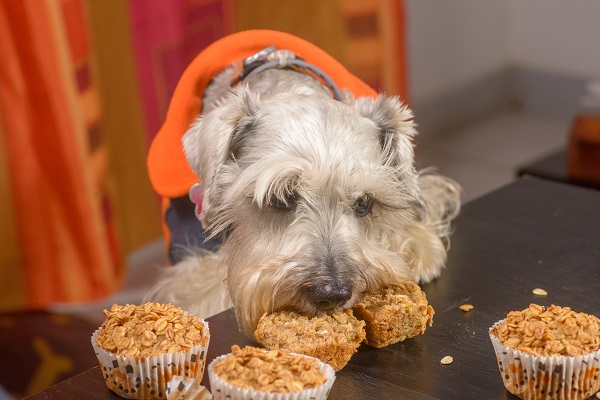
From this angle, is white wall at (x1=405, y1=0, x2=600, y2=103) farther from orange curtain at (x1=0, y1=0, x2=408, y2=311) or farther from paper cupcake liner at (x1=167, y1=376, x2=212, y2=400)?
paper cupcake liner at (x1=167, y1=376, x2=212, y2=400)

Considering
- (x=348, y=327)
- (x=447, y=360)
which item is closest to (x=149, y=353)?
(x=348, y=327)

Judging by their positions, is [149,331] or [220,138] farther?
[220,138]

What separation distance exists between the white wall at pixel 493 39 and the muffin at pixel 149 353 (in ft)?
12.8

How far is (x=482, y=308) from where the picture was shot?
Answer: 1.83 meters

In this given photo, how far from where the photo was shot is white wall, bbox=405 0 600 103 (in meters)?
5.35

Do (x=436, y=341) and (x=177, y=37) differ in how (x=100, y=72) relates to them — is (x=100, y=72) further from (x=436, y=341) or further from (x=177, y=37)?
(x=436, y=341)

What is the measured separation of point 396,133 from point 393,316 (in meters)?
0.52

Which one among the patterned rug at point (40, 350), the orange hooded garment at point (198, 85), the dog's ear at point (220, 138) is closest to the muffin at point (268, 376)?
the dog's ear at point (220, 138)

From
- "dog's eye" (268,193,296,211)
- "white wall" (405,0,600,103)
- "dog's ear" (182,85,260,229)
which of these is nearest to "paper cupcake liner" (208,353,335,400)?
"dog's eye" (268,193,296,211)

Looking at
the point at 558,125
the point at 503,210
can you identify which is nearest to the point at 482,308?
the point at 503,210

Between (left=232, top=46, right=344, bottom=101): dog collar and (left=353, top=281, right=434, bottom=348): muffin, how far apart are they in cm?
71

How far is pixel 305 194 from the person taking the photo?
191 cm

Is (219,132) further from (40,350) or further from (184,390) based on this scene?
(40,350)

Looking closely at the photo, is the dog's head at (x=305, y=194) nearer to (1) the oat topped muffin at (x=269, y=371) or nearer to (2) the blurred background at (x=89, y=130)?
(1) the oat topped muffin at (x=269, y=371)
